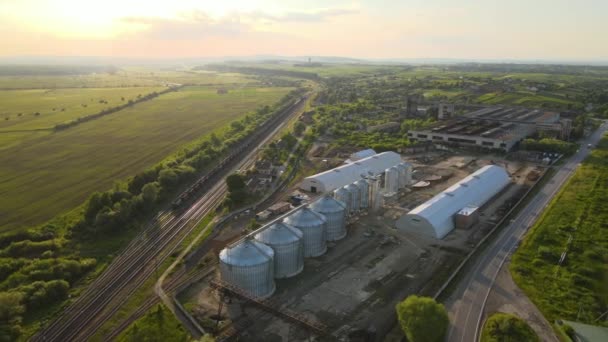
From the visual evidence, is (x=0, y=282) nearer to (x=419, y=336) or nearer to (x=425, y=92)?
(x=419, y=336)

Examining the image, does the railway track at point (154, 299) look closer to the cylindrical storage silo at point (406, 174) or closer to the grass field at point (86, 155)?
the grass field at point (86, 155)

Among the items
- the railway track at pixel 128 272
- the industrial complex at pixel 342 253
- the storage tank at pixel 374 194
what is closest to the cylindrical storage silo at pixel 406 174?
the industrial complex at pixel 342 253

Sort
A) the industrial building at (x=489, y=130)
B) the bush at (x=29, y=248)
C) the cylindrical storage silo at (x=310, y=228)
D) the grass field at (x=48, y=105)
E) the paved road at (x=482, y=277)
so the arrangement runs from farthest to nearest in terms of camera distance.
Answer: the grass field at (x=48, y=105) → the industrial building at (x=489, y=130) → the bush at (x=29, y=248) → the cylindrical storage silo at (x=310, y=228) → the paved road at (x=482, y=277)

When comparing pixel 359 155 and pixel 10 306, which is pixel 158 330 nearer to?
pixel 10 306

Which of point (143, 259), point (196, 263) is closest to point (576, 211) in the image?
point (196, 263)

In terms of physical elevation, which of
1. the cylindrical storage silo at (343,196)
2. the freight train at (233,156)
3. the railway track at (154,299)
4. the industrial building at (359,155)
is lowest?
the freight train at (233,156)

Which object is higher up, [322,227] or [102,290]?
[322,227]

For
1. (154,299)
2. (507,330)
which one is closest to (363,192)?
(507,330)
